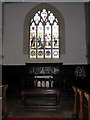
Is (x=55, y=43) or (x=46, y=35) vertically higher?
(x=46, y=35)

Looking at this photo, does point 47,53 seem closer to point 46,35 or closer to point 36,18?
point 46,35

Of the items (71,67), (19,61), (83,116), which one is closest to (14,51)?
(19,61)

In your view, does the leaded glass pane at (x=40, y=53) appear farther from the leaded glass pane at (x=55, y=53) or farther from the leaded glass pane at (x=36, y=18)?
the leaded glass pane at (x=36, y=18)

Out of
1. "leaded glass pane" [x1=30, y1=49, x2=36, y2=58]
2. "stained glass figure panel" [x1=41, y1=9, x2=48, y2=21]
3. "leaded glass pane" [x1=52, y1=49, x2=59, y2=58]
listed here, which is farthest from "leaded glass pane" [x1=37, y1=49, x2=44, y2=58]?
"stained glass figure panel" [x1=41, y1=9, x2=48, y2=21]

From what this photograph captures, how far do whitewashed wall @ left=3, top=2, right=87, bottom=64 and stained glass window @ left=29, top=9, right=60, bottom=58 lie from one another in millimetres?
588

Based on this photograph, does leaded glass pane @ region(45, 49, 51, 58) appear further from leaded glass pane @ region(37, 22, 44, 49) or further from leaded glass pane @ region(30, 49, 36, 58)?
leaded glass pane @ region(30, 49, 36, 58)

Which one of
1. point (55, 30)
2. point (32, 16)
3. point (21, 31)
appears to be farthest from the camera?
point (55, 30)

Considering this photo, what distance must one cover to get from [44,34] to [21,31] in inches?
53.4

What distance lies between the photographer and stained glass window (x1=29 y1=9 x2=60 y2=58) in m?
10.2

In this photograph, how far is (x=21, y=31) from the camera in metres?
9.84

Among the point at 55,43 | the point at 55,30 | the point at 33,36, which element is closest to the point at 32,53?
the point at 33,36

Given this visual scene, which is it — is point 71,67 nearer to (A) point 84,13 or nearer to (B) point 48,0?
(A) point 84,13

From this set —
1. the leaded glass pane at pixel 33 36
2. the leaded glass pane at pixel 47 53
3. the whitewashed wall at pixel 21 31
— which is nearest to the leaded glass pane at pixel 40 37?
the leaded glass pane at pixel 33 36

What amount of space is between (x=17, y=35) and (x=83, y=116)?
6.85 metres
